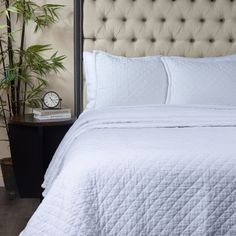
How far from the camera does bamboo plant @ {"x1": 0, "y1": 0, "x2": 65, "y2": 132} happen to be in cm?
285

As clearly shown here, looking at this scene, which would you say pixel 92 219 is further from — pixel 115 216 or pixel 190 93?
pixel 190 93

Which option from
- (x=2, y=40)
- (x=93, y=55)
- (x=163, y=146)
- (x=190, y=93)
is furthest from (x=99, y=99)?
(x=163, y=146)

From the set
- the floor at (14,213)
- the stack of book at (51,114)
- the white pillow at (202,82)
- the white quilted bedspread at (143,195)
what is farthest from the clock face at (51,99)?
the white quilted bedspread at (143,195)

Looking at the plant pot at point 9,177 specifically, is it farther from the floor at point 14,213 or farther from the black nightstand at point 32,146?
the black nightstand at point 32,146

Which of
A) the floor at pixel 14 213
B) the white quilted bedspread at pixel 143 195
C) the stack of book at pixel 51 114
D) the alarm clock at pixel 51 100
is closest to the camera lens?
the white quilted bedspread at pixel 143 195

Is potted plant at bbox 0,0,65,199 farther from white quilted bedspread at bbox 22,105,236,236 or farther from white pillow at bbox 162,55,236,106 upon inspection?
white quilted bedspread at bbox 22,105,236,236

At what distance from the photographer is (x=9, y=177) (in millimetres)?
2922

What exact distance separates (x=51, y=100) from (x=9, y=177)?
2.08 feet

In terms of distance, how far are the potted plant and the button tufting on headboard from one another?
0.98 ft

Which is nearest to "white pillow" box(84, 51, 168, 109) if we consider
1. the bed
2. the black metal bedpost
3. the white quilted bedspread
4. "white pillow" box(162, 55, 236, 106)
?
"white pillow" box(162, 55, 236, 106)

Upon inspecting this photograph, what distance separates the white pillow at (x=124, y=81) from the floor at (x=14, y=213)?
79 centimetres

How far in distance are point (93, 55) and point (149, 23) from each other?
519mm

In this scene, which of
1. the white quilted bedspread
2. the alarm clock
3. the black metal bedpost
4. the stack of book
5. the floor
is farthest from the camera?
the black metal bedpost

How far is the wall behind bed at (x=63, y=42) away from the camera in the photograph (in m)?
3.01
